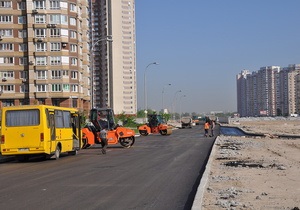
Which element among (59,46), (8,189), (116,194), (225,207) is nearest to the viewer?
(225,207)

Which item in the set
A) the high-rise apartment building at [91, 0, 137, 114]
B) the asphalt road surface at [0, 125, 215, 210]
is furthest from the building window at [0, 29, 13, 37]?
the asphalt road surface at [0, 125, 215, 210]

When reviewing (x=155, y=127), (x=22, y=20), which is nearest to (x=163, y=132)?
(x=155, y=127)

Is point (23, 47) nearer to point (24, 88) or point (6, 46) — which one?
point (6, 46)

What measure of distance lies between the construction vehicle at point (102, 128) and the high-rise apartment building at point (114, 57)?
11197 centimetres

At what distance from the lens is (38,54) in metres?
79.9

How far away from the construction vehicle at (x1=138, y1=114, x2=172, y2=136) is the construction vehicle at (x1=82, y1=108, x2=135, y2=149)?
24307 mm

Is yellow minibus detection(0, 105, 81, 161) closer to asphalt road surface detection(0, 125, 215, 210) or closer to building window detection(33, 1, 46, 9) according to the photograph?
asphalt road surface detection(0, 125, 215, 210)

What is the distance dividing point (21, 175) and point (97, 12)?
5382 inches

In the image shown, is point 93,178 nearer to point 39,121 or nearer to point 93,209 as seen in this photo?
point 93,209

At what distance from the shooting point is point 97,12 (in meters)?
150

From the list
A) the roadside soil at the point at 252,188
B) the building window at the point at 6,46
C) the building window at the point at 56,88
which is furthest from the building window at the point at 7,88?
the roadside soil at the point at 252,188

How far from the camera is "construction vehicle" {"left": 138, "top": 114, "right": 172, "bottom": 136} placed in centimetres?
5681

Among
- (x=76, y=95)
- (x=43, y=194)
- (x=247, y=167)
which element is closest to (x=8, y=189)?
(x=43, y=194)

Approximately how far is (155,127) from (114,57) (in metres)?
93.0
